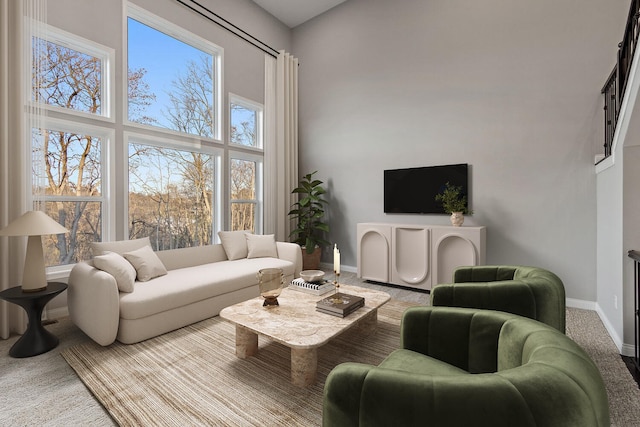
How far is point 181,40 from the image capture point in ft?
13.3

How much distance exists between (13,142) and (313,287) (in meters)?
2.91

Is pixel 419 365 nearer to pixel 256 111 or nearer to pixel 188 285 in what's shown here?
pixel 188 285

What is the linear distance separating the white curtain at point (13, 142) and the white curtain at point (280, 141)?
2.91m

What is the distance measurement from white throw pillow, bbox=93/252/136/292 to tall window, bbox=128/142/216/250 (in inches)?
42.3

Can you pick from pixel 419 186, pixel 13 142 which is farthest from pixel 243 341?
pixel 419 186

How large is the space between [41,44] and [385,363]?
12.8ft

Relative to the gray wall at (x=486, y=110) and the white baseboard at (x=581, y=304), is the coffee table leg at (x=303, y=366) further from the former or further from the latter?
the white baseboard at (x=581, y=304)

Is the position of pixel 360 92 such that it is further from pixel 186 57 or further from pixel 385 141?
pixel 186 57

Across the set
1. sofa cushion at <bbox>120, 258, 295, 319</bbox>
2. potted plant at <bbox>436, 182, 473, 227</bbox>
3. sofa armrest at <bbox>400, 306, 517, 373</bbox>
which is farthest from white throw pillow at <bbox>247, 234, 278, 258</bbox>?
sofa armrest at <bbox>400, 306, 517, 373</bbox>

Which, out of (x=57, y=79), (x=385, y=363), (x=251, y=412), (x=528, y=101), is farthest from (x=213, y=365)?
(x=528, y=101)

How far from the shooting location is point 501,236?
369 cm

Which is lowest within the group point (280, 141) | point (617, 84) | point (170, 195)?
point (170, 195)

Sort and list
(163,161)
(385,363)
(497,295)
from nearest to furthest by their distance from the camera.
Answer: (385,363) < (497,295) < (163,161)

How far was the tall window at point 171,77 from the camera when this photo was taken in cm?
360
